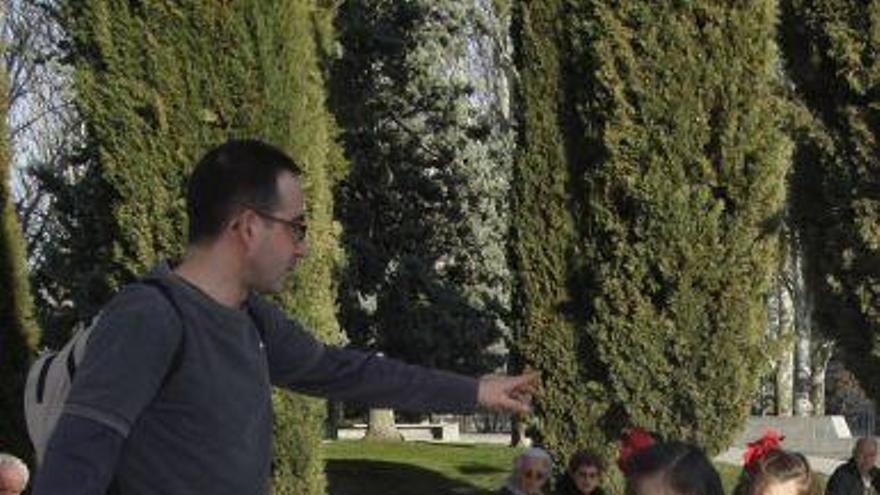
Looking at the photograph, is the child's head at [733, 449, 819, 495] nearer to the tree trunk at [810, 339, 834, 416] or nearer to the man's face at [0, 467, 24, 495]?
the man's face at [0, 467, 24, 495]

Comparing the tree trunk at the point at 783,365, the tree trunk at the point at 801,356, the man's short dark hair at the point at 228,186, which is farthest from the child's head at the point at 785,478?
the tree trunk at the point at 801,356

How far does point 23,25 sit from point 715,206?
799 inches

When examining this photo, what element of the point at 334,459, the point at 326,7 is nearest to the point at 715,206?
the point at 326,7

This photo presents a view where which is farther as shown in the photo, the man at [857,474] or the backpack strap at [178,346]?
the man at [857,474]

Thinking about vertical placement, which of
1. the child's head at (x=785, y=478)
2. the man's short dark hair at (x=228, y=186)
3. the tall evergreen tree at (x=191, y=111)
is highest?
the tall evergreen tree at (x=191, y=111)

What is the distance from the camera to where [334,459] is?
72.6 ft

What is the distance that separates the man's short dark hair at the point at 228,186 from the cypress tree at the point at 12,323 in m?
10.5

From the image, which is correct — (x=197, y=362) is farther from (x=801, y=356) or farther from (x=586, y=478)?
(x=801, y=356)

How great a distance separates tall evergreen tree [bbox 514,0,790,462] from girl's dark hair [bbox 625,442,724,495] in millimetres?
7922

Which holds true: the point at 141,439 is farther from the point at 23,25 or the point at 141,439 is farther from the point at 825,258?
the point at 23,25

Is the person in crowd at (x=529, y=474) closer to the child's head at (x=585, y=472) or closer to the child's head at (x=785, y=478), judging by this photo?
the child's head at (x=585, y=472)

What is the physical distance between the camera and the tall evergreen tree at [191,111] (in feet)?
38.9

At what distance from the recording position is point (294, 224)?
325 cm

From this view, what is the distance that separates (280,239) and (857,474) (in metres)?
9.08
